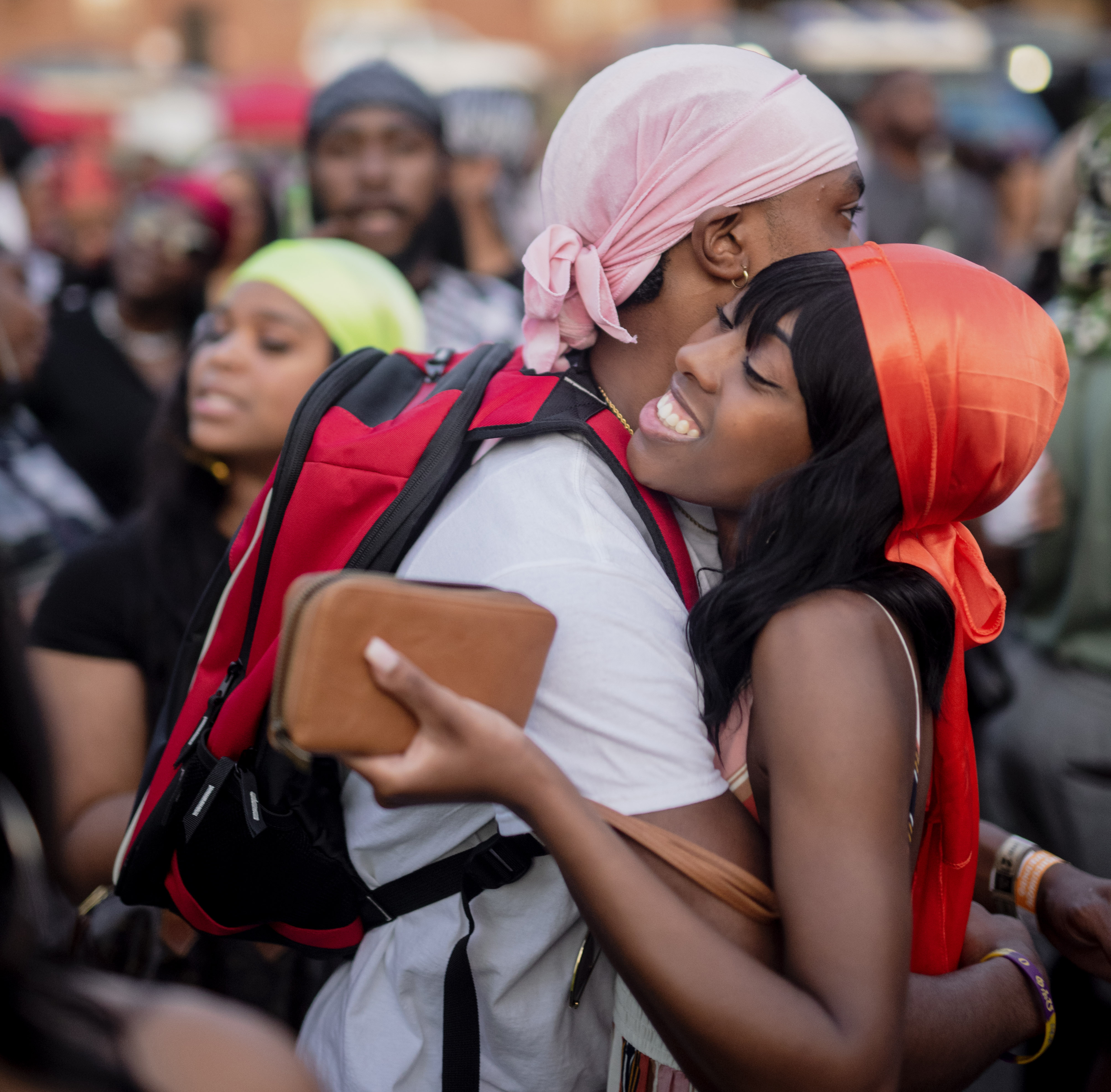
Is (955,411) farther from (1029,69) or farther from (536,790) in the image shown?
(1029,69)

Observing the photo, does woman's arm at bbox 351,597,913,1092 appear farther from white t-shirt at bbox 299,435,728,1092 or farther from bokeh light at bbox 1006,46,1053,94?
bokeh light at bbox 1006,46,1053,94

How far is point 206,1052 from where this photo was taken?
1009 millimetres

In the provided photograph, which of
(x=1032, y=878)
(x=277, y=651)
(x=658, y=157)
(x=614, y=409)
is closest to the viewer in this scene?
(x=277, y=651)

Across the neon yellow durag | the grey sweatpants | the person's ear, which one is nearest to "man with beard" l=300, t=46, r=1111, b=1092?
the person's ear

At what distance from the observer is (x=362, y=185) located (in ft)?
14.9

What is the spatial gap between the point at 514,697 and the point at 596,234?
2.59 feet

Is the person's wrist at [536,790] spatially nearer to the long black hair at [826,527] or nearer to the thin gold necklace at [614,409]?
the long black hair at [826,527]

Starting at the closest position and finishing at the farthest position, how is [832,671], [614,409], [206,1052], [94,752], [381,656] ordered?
[206,1052] < [381,656] < [832,671] < [614,409] < [94,752]

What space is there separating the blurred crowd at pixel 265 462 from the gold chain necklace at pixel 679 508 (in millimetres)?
823

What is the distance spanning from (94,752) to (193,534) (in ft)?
1.95

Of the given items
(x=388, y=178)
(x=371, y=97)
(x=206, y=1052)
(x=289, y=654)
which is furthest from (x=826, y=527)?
(x=371, y=97)

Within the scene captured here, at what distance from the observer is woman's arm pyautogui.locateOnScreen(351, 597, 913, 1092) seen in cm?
124

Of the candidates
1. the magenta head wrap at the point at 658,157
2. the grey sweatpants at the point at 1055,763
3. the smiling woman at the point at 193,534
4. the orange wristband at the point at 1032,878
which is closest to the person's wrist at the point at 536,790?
the magenta head wrap at the point at 658,157

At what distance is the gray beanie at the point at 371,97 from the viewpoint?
4.57 m
